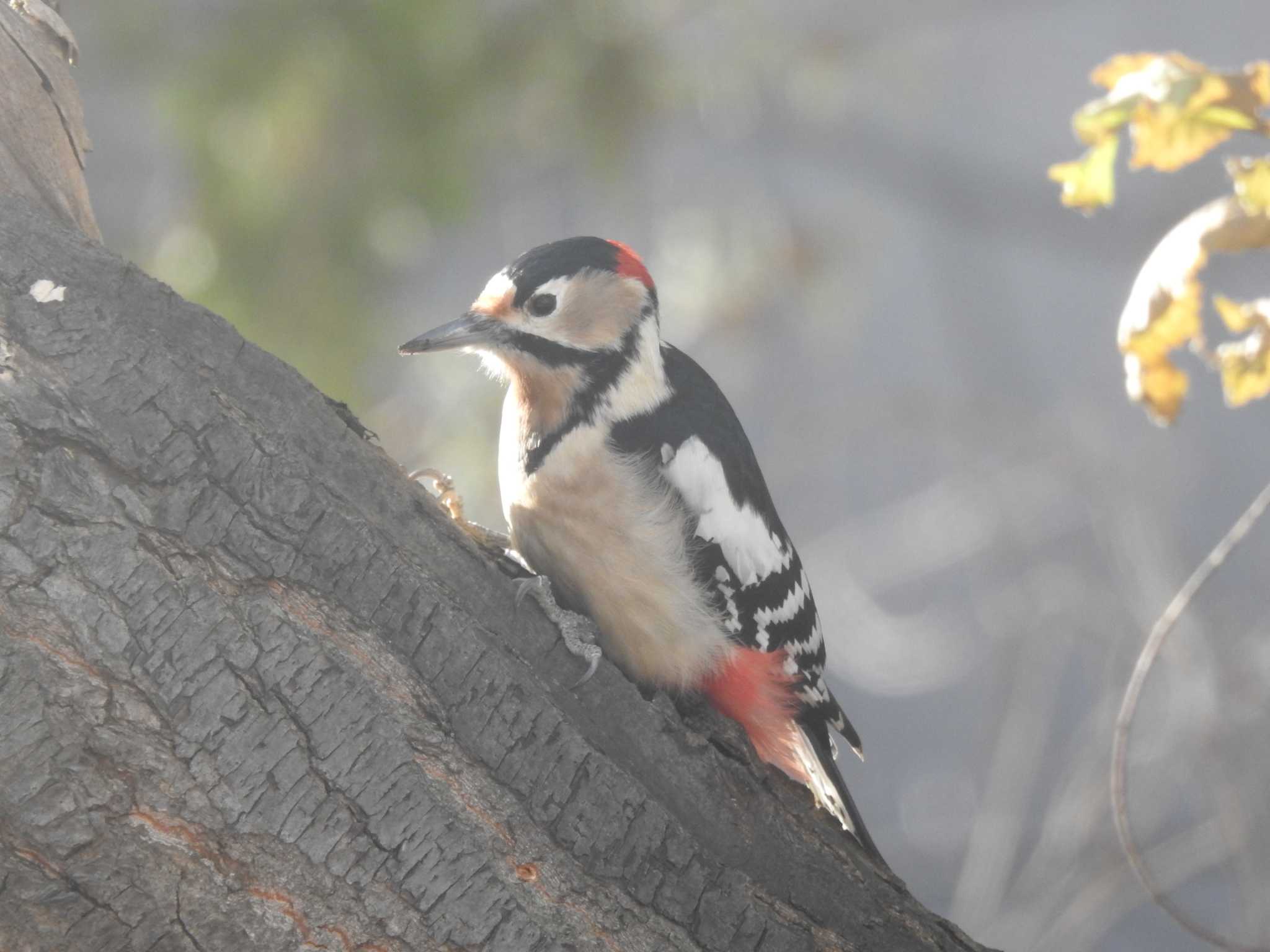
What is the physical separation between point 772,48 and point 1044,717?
8.83 ft

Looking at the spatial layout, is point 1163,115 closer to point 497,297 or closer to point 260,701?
point 497,297

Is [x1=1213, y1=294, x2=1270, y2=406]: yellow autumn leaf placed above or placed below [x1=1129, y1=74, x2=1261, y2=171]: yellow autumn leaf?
A: below

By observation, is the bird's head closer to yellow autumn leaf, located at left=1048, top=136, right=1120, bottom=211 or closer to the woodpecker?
the woodpecker

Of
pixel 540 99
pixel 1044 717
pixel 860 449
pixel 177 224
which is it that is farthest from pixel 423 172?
pixel 860 449

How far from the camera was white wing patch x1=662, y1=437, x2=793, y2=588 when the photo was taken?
2.28 m

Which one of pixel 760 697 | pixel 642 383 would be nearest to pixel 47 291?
pixel 642 383

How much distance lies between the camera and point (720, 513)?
7.58 feet

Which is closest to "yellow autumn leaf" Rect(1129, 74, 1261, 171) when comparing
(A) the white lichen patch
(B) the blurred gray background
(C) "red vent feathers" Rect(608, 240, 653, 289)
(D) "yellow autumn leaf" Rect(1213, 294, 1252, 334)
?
(D) "yellow autumn leaf" Rect(1213, 294, 1252, 334)

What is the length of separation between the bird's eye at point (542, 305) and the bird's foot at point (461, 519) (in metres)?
0.34

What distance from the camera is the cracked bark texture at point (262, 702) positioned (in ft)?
4.43

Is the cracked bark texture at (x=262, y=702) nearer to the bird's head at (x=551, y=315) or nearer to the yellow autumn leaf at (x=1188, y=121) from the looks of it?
the bird's head at (x=551, y=315)

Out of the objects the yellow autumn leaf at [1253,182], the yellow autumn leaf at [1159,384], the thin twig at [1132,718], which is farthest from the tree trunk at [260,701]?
the yellow autumn leaf at [1253,182]

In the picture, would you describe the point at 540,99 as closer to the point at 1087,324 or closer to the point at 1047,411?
the point at 1047,411

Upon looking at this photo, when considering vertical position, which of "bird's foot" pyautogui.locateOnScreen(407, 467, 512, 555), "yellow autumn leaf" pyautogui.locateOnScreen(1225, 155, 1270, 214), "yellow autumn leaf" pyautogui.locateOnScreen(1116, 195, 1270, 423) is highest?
"yellow autumn leaf" pyautogui.locateOnScreen(1225, 155, 1270, 214)
